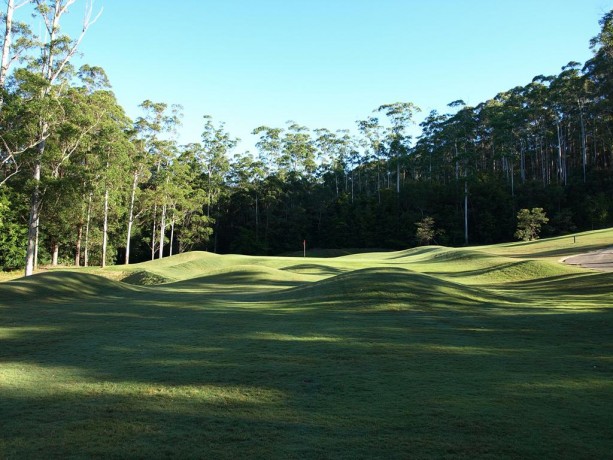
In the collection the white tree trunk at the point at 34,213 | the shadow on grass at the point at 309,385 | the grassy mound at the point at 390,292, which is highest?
the white tree trunk at the point at 34,213

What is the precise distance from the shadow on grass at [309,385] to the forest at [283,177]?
24.2 metres

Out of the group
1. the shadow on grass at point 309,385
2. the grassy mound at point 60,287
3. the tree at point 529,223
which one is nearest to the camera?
the shadow on grass at point 309,385

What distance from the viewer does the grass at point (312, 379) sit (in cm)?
377

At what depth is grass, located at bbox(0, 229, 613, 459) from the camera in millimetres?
3766

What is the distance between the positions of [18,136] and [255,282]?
18782mm

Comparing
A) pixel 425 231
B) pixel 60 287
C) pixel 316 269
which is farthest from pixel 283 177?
pixel 60 287

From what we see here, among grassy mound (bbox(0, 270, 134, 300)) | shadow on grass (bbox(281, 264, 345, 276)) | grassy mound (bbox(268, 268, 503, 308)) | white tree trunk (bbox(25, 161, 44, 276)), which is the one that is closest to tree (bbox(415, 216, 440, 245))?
shadow on grass (bbox(281, 264, 345, 276))

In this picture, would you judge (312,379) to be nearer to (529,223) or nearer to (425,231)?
(529,223)

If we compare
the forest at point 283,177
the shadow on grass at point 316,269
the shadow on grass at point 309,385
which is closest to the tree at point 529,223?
the forest at point 283,177

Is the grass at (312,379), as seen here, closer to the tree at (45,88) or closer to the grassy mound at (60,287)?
the grassy mound at (60,287)

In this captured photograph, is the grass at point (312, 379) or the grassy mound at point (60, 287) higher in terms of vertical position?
the grassy mound at point (60, 287)

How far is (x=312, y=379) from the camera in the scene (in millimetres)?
5605

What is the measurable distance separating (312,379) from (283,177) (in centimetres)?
7577

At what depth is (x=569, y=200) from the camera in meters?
57.5
